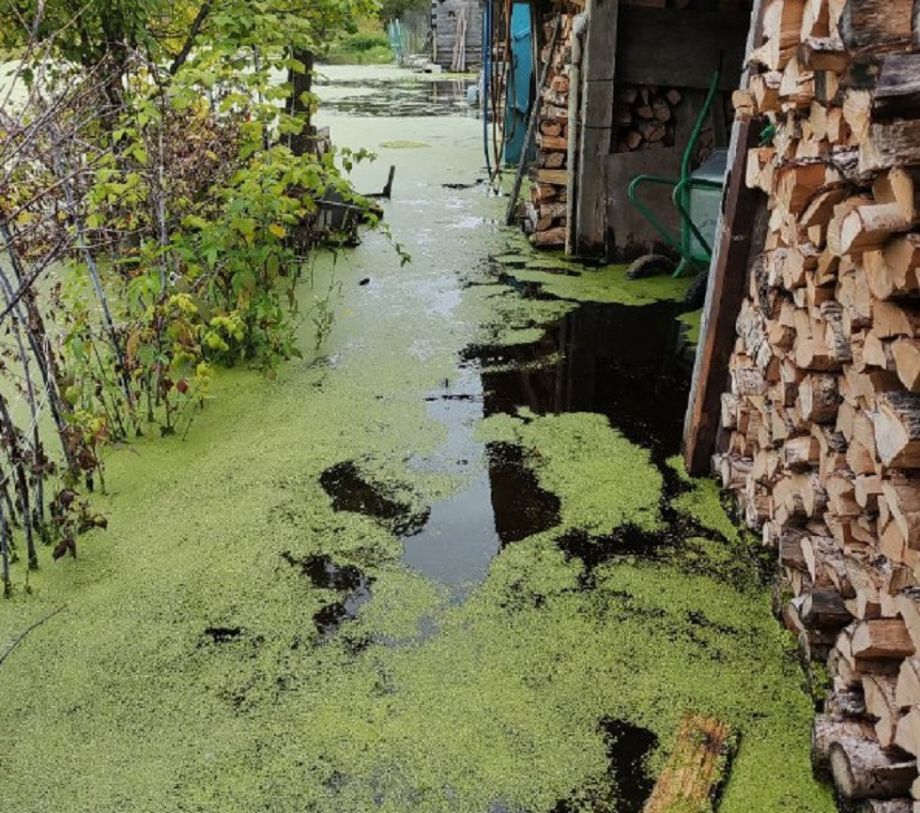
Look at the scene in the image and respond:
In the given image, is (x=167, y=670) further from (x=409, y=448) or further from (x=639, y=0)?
(x=639, y=0)

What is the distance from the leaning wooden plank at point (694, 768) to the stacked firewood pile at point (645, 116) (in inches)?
159

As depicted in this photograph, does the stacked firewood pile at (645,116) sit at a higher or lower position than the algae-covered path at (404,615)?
higher

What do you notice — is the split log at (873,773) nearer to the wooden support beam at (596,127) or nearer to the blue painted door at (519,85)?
the wooden support beam at (596,127)

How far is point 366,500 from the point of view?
9.44ft

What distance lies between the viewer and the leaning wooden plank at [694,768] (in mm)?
1770

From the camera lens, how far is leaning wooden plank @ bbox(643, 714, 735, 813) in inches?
69.7

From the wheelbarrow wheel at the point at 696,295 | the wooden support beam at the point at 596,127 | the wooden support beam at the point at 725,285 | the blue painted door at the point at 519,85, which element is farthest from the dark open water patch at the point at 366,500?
the blue painted door at the point at 519,85

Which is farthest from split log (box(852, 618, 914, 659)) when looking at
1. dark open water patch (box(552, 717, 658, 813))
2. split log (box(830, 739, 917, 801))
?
dark open water patch (box(552, 717, 658, 813))

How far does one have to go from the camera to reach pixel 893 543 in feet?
5.44

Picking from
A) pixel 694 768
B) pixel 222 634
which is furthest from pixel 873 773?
pixel 222 634

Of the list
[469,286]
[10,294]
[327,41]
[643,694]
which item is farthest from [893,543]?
[327,41]

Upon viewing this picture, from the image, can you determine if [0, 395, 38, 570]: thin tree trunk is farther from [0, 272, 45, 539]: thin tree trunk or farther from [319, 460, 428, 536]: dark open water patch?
[319, 460, 428, 536]: dark open water patch

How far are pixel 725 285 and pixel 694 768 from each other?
1.55 m

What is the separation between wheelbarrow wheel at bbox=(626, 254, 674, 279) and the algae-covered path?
1.38m
